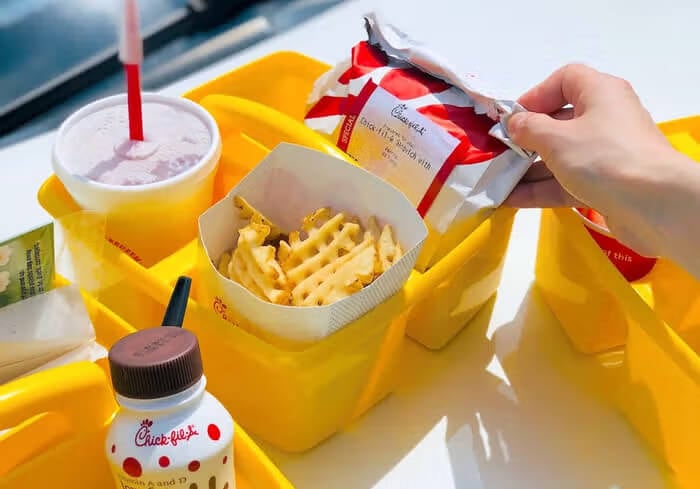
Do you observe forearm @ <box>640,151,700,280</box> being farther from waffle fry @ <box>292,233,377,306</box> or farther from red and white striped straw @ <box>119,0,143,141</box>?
red and white striped straw @ <box>119,0,143,141</box>

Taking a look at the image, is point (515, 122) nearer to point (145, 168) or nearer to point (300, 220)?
point (300, 220)

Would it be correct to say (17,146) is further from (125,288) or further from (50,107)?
(125,288)

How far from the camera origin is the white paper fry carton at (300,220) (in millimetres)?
583

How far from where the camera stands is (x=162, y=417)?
489 millimetres

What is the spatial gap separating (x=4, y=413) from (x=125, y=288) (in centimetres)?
21

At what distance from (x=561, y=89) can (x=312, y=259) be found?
282mm

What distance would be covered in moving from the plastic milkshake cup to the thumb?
0.27 metres

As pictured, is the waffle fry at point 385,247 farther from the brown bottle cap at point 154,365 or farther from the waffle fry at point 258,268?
the brown bottle cap at point 154,365

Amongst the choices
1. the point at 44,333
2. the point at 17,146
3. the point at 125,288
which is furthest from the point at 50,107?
the point at 44,333

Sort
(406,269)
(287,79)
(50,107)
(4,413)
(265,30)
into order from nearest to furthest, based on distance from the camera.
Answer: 1. (4,413)
2. (406,269)
3. (287,79)
4. (50,107)
5. (265,30)

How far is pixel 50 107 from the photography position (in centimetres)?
117

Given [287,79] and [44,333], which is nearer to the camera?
[44,333]

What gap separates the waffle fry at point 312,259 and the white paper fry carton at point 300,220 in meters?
0.01

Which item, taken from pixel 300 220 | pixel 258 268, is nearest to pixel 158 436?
pixel 258 268
